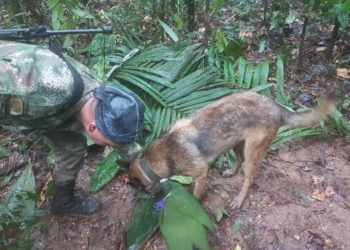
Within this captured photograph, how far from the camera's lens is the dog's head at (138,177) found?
3553 millimetres

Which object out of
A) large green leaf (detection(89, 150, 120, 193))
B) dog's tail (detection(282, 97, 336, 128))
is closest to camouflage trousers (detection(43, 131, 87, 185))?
large green leaf (detection(89, 150, 120, 193))

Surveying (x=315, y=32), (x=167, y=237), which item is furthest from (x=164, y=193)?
(x=315, y=32)

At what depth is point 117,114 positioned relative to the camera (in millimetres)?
2828

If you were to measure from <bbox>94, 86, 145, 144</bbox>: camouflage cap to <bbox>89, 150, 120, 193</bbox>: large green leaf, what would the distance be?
140 centimetres

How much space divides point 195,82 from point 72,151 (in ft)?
6.31

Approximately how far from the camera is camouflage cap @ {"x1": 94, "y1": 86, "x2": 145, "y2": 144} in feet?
9.34

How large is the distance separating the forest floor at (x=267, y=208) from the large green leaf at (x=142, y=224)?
10cm

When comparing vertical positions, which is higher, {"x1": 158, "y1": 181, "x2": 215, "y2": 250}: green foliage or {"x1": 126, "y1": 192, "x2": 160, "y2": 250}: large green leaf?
{"x1": 158, "y1": 181, "x2": 215, "y2": 250}: green foliage

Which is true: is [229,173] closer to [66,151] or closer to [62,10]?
[66,151]

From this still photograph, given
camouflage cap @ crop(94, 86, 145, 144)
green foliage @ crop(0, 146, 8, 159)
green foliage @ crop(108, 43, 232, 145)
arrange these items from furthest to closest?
1. green foliage @ crop(108, 43, 232, 145)
2. green foliage @ crop(0, 146, 8, 159)
3. camouflage cap @ crop(94, 86, 145, 144)

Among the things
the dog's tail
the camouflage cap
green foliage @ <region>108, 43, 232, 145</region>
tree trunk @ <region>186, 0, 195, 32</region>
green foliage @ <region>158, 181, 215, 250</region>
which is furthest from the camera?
tree trunk @ <region>186, 0, 195, 32</region>

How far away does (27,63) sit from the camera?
274cm

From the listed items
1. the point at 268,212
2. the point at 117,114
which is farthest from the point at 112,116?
the point at 268,212

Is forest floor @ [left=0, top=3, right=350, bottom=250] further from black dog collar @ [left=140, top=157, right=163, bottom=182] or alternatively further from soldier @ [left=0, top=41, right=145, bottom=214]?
soldier @ [left=0, top=41, right=145, bottom=214]
